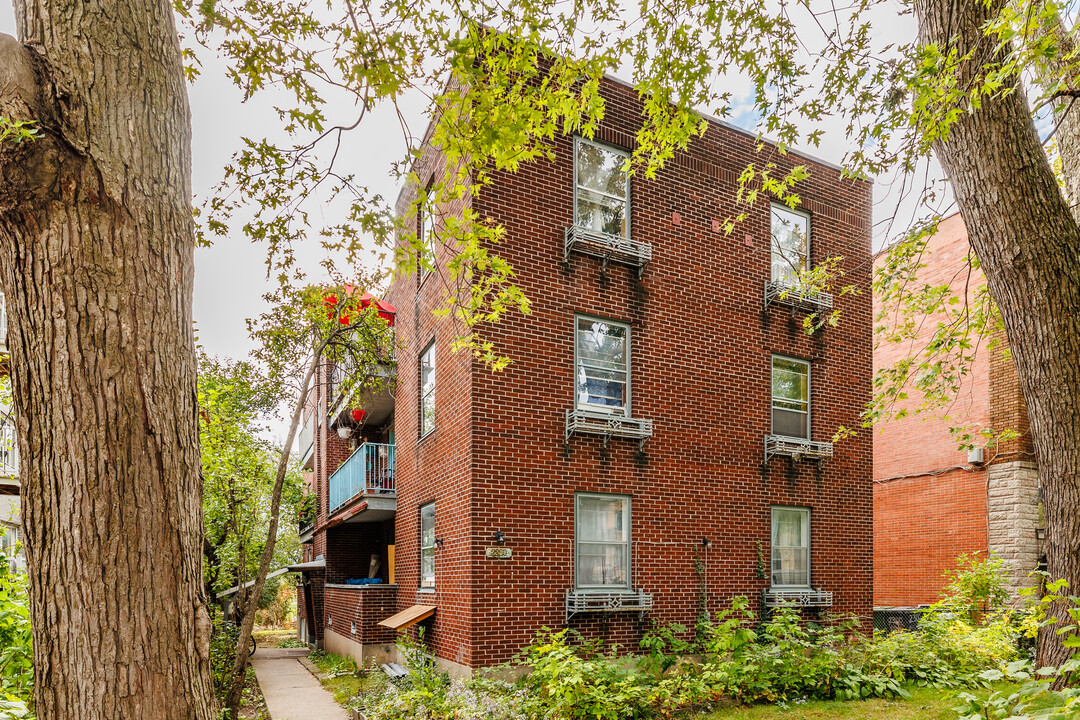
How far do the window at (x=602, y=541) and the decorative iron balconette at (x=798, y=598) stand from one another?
2711 millimetres

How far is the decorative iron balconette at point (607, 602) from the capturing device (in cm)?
1044

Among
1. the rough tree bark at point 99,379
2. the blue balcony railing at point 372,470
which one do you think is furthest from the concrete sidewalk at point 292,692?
the rough tree bark at point 99,379

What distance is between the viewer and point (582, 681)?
28.0 feet

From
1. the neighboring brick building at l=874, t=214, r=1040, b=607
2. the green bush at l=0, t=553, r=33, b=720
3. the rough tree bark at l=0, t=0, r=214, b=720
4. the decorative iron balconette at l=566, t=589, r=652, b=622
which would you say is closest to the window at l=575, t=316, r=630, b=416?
the decorative iron balconette at l=566, t=589, r=652, b=622

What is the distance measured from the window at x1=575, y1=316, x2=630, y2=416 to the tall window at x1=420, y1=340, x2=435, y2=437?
2.86 m

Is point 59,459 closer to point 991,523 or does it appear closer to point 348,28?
point 348,28

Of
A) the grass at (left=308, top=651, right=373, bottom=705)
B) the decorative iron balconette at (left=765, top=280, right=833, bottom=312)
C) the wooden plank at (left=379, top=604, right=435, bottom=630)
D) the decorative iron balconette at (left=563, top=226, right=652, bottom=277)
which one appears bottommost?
the grass at (left=308, top=651, right=373, bottom=705)

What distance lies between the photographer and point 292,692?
41.7 feet

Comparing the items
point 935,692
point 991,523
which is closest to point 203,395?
point 935,692

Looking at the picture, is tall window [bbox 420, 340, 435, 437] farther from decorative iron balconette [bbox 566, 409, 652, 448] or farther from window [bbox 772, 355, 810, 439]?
window [bbox 772, 355, 810, 439]

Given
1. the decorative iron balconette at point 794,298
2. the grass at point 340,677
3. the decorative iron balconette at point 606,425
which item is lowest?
the grass at point 340,677

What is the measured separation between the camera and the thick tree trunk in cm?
488

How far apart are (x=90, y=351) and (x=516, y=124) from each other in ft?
12.8

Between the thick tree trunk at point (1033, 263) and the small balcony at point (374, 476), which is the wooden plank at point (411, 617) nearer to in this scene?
the small balcony at point (374, 476)
